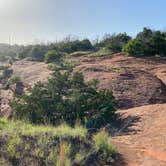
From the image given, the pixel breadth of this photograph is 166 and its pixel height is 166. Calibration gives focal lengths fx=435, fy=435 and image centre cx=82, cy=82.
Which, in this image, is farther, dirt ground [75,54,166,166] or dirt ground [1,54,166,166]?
dirt ground [1,54,166,166]

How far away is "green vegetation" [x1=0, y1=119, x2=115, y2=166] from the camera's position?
8.02 metres

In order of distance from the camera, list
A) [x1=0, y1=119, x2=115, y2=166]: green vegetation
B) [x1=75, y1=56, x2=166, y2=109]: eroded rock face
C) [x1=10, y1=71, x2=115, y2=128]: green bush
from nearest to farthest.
Answer: [x1=0, y1=119, x2=115, y2=166]: green vegetation < [x1=10, y1=71, x2=115, y2=128]: green bush < [x1=75, y1=56, x2=166, y2=109]: eroded rock face

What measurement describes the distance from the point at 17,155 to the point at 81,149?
1.43 metres

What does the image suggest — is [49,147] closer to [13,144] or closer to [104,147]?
[13,144]

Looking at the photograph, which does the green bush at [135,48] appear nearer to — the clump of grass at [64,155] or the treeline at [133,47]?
the treeline at [133,47]

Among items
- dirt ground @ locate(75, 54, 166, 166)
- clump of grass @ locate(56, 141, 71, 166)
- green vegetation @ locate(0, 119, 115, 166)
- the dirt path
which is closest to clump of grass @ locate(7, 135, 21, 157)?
green vegetation @ locate(0, 119, 115, 166)

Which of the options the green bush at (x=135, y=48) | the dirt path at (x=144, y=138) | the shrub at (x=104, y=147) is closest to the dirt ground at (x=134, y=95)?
the dirt path at (x=144, y=138)

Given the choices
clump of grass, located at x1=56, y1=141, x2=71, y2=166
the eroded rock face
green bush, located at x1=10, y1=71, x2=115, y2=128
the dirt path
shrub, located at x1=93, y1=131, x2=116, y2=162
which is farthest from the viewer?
the eroded rock face

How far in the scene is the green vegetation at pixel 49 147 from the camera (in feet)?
26.3

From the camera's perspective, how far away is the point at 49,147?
27.9 ft

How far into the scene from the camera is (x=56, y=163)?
784 cm

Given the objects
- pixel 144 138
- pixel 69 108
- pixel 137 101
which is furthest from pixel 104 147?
pixel 137 101

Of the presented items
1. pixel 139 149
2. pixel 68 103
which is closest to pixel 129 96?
pixel 68 103

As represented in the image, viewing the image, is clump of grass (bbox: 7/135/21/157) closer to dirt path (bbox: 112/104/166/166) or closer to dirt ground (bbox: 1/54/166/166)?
dirt ground (bbox: 1/54/166/166)
